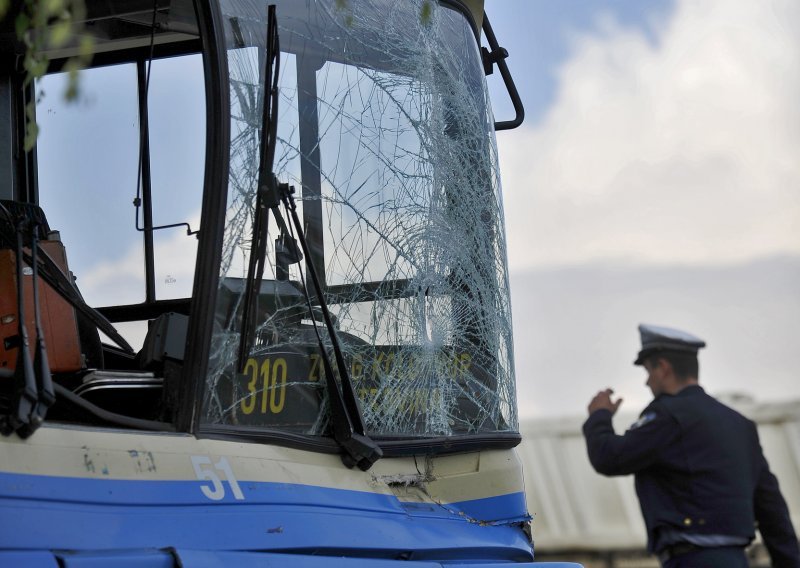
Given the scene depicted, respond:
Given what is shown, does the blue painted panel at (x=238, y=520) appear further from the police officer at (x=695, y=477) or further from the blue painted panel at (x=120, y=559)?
the police officer at (x=695, y=477)

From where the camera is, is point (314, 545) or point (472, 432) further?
point (472, 432)

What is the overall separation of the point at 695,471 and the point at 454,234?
6.63ft

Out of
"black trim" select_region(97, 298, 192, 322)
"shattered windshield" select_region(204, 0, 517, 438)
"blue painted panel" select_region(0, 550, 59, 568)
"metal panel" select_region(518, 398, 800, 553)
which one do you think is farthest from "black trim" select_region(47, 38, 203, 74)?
"metal panel" select_region(518, 398, 800, 553)

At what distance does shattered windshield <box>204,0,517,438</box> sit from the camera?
2727 mm

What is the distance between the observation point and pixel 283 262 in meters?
2.80

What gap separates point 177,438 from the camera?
2400mm

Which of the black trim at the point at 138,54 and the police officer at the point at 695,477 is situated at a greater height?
the black trim at the point at 138,54

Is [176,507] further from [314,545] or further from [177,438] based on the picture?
Answer: [314,545]

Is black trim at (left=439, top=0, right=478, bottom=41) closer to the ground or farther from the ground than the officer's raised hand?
farther from the ground

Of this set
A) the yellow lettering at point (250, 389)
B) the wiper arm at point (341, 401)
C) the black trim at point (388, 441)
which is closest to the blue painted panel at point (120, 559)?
the black trim at point (388, 441)

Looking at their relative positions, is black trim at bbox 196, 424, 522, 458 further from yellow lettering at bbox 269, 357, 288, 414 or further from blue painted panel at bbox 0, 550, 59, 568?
blue painted panel at bbox 0, 550, 59, 568

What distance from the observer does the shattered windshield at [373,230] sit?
2.73m

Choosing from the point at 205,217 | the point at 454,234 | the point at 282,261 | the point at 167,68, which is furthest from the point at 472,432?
the point at 167,68

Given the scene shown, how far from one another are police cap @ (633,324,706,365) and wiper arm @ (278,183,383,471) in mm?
2717
